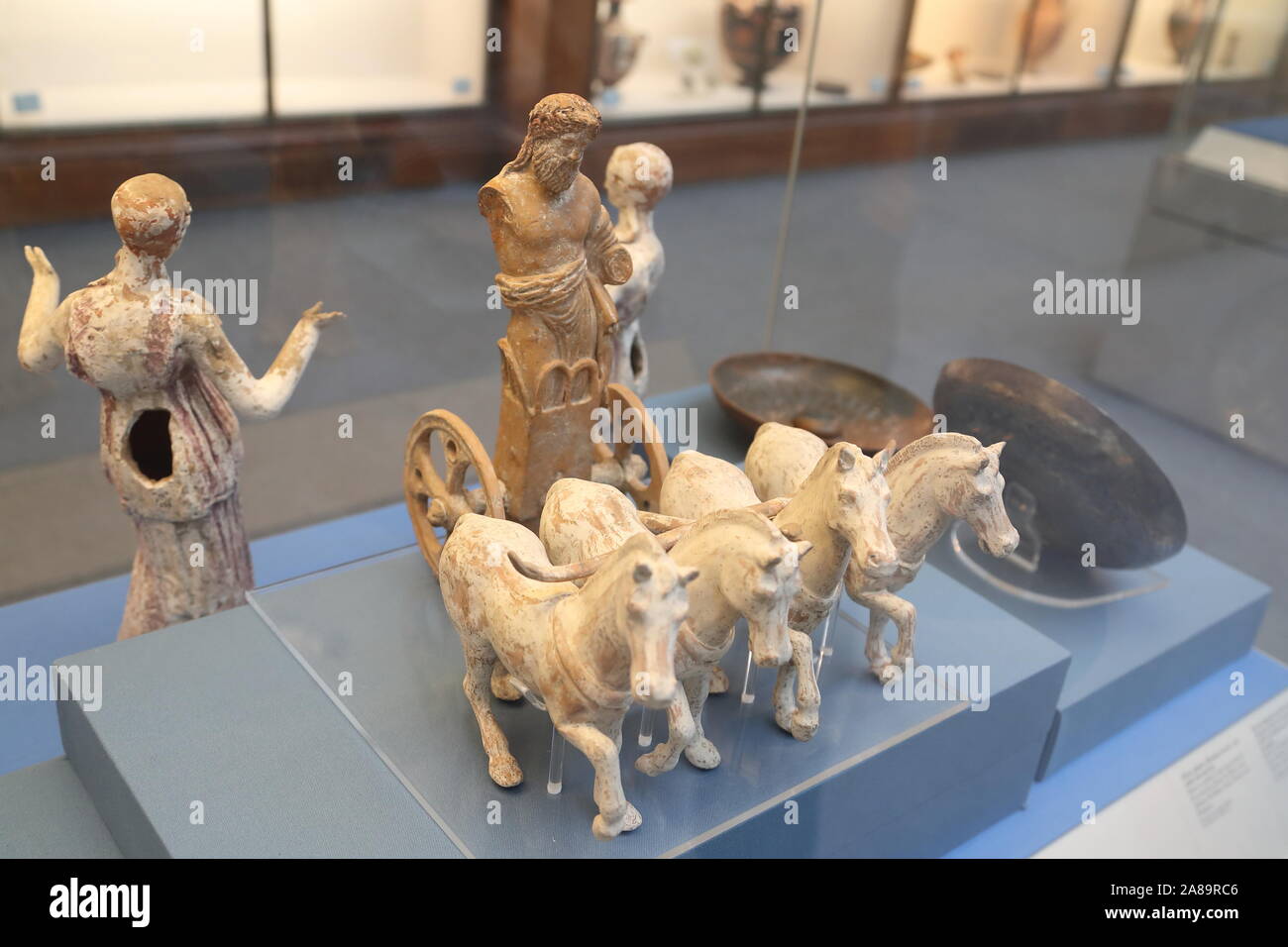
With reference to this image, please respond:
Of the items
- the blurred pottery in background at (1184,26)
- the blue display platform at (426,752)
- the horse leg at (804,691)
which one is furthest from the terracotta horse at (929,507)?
the blurred pottery in background at (1184,26)

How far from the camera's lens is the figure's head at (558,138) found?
7.06 ft

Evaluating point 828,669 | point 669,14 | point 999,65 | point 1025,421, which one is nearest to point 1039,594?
point 1025,421

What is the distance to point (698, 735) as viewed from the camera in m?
2.06

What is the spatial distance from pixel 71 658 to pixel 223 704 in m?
0.33

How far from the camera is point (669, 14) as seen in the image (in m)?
4.35

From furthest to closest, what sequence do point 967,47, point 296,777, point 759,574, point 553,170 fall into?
point 967,47, point 553,170, point 296,777, point 759,574

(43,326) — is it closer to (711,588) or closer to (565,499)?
(565,499)

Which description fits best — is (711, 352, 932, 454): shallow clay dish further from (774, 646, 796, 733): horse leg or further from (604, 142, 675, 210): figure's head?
(774, 646, 796, 733): horse leg

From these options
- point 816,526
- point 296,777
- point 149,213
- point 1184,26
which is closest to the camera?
point 816,526

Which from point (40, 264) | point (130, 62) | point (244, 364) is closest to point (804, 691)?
point (244, 364)

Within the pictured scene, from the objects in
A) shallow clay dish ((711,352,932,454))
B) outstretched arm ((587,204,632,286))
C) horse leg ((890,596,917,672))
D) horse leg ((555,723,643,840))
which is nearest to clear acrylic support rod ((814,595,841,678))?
horse leg ((890,596,917,672))

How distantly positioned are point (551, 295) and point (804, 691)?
0.93 m

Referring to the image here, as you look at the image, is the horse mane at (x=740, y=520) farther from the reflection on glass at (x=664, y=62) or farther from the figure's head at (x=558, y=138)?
the reflection on glass at (x=664, y=62)

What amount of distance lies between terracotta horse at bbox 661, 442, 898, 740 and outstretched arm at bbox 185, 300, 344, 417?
874mm
